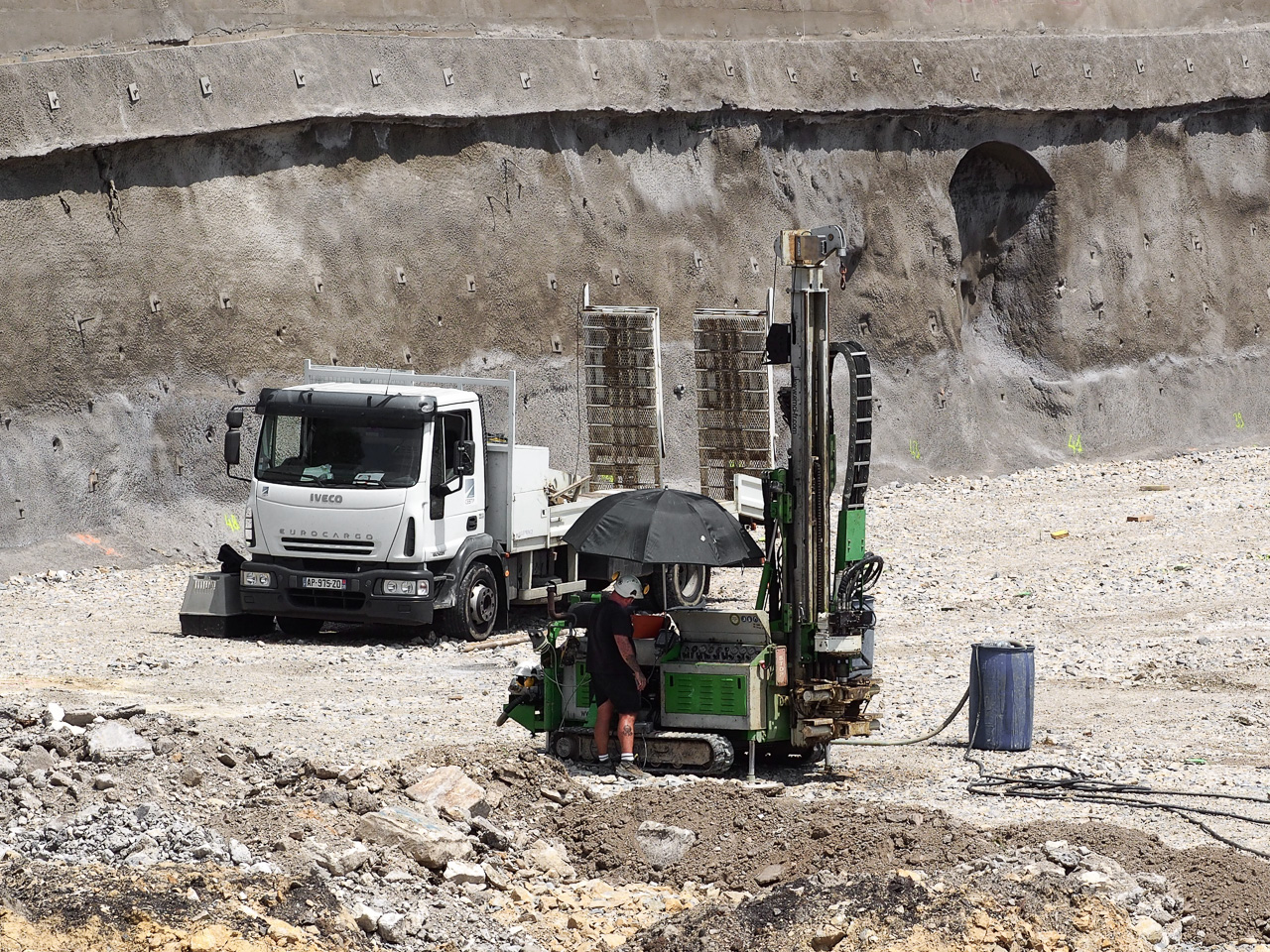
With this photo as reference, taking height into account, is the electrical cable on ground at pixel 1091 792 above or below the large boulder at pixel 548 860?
above

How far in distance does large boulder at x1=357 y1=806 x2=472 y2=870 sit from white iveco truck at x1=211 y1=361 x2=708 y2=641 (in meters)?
6.60

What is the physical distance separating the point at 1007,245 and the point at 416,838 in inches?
936

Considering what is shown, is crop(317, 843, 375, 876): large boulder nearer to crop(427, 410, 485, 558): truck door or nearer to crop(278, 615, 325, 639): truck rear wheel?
crop(427, 410, 485, 558): truck door

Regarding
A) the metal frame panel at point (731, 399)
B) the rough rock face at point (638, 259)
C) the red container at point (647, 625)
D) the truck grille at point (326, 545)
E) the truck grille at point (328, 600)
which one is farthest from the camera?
the rough rock face at point (638, 259)

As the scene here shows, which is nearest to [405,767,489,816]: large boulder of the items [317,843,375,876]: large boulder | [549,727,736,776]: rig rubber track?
[317,843,375,876]: large boulder

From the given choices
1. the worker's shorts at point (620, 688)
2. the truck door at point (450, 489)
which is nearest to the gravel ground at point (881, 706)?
the worker's shorts at point (620, 688)

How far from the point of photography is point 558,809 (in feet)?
33.6

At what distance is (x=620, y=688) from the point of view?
432 inches

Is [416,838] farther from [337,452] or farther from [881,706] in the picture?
[337,452]

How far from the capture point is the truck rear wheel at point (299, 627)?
1695cm

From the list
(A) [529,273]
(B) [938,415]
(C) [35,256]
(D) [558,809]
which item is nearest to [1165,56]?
(B) [938,415]

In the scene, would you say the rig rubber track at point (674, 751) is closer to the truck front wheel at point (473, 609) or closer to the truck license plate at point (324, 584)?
the truck front wheel at point (473, 609)

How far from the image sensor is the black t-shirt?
10953mm

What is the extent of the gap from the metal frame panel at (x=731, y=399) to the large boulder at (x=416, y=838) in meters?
10.9
